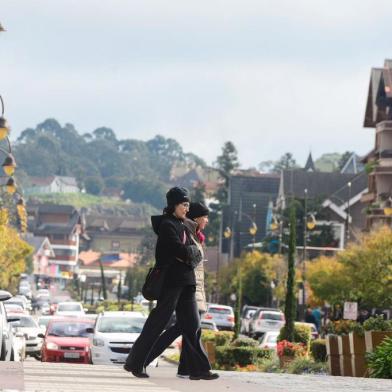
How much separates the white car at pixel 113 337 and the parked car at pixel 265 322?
36950 millimetres

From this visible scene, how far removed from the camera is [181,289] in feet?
54.6

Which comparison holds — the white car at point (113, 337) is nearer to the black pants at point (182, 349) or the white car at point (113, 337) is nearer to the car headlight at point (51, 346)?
the car headlight at point (51, 346)

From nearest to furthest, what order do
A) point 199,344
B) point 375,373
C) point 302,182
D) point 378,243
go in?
point 199,344, point 375,373, point 378,243, point 302,182

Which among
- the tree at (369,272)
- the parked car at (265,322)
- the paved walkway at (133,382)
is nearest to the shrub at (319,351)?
the paved walkway at (133,382)

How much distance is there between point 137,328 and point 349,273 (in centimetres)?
4006

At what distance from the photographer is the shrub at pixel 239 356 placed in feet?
133

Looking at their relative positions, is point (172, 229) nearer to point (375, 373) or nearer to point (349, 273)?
point (375, 373)

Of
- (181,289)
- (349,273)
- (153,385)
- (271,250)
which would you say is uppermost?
(271,250)

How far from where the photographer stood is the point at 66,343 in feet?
124

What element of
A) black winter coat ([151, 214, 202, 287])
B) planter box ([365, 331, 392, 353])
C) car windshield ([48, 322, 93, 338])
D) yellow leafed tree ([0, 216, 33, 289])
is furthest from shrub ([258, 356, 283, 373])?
yellow leafed tree ([0, 216, 33, 289])

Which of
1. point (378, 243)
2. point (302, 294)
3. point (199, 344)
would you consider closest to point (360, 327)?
point (199, 344)

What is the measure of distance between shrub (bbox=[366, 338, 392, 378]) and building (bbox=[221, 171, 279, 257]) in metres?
146

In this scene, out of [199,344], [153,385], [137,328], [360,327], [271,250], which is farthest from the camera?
[271,250]

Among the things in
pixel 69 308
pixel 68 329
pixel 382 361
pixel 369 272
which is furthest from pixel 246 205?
pixel 382 361
